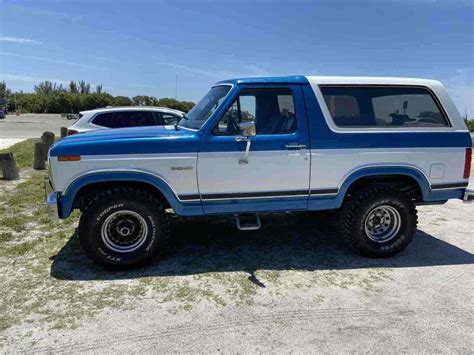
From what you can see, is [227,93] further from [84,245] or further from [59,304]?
[59,304]

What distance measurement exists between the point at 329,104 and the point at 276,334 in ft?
8.57

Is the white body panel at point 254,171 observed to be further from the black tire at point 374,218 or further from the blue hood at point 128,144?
the black tire at point 374,218

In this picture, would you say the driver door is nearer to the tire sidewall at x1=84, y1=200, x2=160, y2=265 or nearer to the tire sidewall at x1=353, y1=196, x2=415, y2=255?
the tire sidewall at x1=84, y1=200, x2=160, y2=265

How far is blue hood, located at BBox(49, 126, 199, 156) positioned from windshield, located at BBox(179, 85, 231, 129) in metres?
0.34

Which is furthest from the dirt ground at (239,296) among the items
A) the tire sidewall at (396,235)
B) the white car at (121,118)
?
the white car at (121,118)

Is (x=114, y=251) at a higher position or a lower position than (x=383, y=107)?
lower

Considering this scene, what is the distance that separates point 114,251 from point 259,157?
1.86 m

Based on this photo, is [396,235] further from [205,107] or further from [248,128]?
[205,107]

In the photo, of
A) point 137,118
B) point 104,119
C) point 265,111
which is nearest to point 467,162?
point 265,111

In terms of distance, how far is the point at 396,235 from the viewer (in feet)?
15.5

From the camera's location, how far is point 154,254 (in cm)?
427

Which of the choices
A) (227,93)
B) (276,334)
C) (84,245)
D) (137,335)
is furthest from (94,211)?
(276,334)

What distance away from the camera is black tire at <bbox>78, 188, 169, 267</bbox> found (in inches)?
161

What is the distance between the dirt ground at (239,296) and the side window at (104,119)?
4.59 meters
